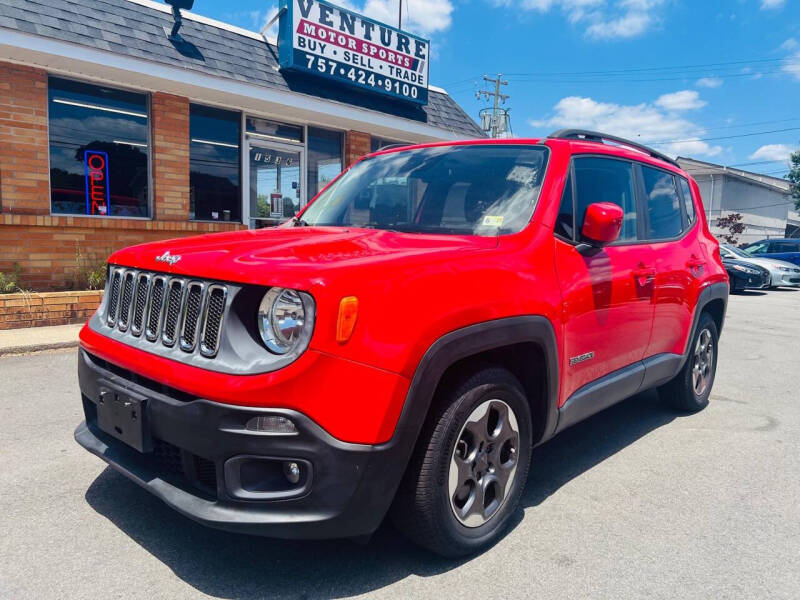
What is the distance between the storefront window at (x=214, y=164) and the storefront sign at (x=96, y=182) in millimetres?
1280

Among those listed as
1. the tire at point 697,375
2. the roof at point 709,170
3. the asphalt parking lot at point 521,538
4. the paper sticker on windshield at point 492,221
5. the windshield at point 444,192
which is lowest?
the asphalt parking lot at point 521,538

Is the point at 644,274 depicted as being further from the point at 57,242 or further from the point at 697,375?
the point at 57,242

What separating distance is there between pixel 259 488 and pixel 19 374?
4326 millimetres

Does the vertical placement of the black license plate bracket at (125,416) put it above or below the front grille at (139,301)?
below

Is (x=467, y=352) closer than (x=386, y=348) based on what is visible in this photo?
No

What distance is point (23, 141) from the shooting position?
8.07 m

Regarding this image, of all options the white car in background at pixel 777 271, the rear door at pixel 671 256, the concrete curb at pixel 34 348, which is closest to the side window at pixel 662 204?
the rear door at pixel 671 256

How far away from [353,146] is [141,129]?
4.03 metres

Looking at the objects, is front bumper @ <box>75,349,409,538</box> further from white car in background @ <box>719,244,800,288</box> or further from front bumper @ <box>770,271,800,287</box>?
front bumper @ <box>770,271,800,287</box>

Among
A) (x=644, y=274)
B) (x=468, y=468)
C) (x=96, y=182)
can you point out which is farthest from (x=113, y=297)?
(x=96, y=182)

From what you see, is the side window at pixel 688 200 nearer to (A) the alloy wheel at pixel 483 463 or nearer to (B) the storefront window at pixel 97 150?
(A) the alloy wheel at pixel 483 463

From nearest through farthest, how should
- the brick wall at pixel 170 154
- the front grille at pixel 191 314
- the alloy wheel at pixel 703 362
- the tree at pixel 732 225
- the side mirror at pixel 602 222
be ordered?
the front grille at pixel 191 314, the side mirror at pixel 602 222, the alloy wheel at pixel 703 362, the brick wall at pixel 170 154, the tree at pixel 732 225

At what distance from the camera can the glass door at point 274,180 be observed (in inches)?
429

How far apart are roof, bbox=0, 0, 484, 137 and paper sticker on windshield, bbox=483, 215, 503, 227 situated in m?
6.96
